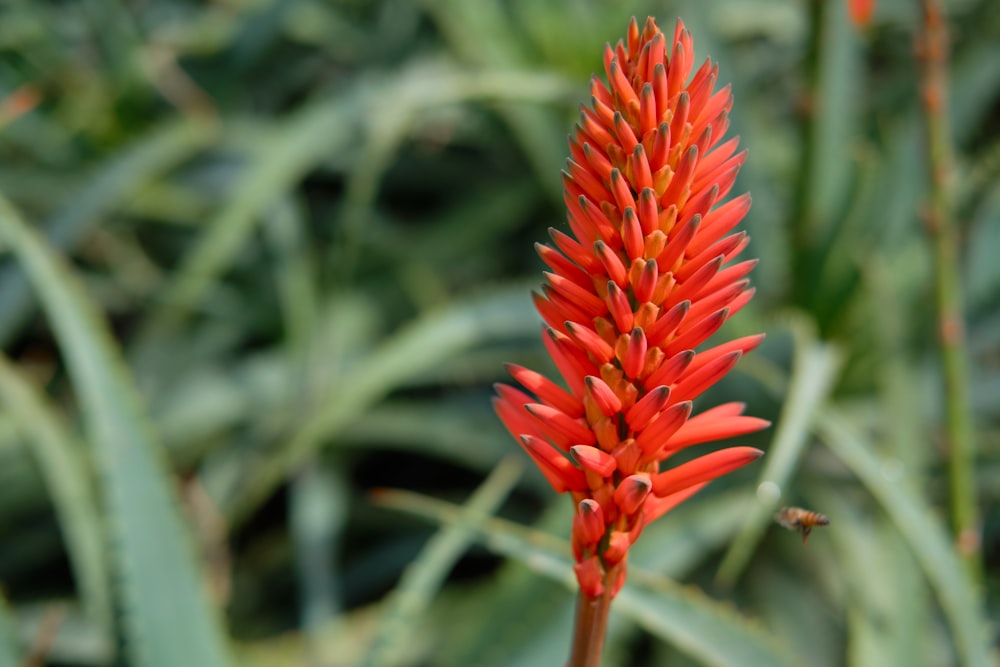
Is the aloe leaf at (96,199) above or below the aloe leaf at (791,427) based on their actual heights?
above

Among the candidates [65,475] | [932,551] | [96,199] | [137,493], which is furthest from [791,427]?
[96,199]

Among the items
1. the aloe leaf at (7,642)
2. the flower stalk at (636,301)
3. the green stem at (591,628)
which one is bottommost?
the aloe leaf at (7,642)

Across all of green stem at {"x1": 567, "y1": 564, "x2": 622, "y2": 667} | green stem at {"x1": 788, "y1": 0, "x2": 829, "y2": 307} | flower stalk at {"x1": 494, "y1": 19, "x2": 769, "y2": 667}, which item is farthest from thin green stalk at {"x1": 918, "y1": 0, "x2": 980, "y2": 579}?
green stem at {"x1": 567, "y1": 564, "x2": 622, "y2": 667}

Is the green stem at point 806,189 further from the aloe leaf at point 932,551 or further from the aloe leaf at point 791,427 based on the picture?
the aloe leaf at point 932,551

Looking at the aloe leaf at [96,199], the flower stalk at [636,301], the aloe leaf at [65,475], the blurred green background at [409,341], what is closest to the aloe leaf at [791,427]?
the blurred green background at [409,341]

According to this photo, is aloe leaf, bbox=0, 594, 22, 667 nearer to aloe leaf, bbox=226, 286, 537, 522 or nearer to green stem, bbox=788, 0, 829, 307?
aloe leaf, bbox=226, 286, 537, 522

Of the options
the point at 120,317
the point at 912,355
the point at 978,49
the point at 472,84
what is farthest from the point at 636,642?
the point at 120,317
